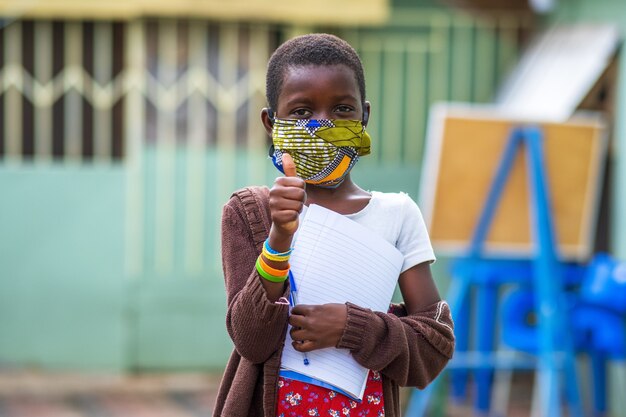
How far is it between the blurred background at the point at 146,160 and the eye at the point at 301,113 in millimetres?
4548

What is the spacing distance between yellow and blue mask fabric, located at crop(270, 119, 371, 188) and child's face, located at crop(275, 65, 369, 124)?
21mm

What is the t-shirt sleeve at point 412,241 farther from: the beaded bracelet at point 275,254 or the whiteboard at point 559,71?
the whiteboard at point 559,71

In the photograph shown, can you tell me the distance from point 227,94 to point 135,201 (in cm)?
89

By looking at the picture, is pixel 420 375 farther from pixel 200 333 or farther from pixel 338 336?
pixel 200 333

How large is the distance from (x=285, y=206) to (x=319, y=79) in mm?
296

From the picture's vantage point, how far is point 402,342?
1959mm

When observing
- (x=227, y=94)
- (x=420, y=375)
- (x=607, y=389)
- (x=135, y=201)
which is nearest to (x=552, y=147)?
(x=607, y=389)

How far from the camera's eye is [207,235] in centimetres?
660

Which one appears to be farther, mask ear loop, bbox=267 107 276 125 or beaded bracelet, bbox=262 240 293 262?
mask ear loop, bbox=267 107 276 125

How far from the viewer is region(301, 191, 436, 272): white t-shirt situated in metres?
2.08

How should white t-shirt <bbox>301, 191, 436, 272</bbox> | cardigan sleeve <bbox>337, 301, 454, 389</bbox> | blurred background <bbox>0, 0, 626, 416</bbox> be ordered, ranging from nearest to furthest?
cardigan sleeve <bbox>337, 301, 454, 389</bbox> < white t-shirt <bbox>301, 191, 436, 272</bbox> < blurred background <bbox>0, 0, 626, 416</bbox>

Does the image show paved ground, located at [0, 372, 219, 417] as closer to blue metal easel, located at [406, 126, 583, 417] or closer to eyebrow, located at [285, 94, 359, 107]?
blue metal easel, located at [406, 126, 583, 417]

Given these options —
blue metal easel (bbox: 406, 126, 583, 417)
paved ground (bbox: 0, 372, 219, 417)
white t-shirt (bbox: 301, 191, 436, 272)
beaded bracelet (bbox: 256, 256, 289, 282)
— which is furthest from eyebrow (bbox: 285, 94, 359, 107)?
paved ground (bbox: 0, 372, 219, 417)

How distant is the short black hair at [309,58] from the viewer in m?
2.01
